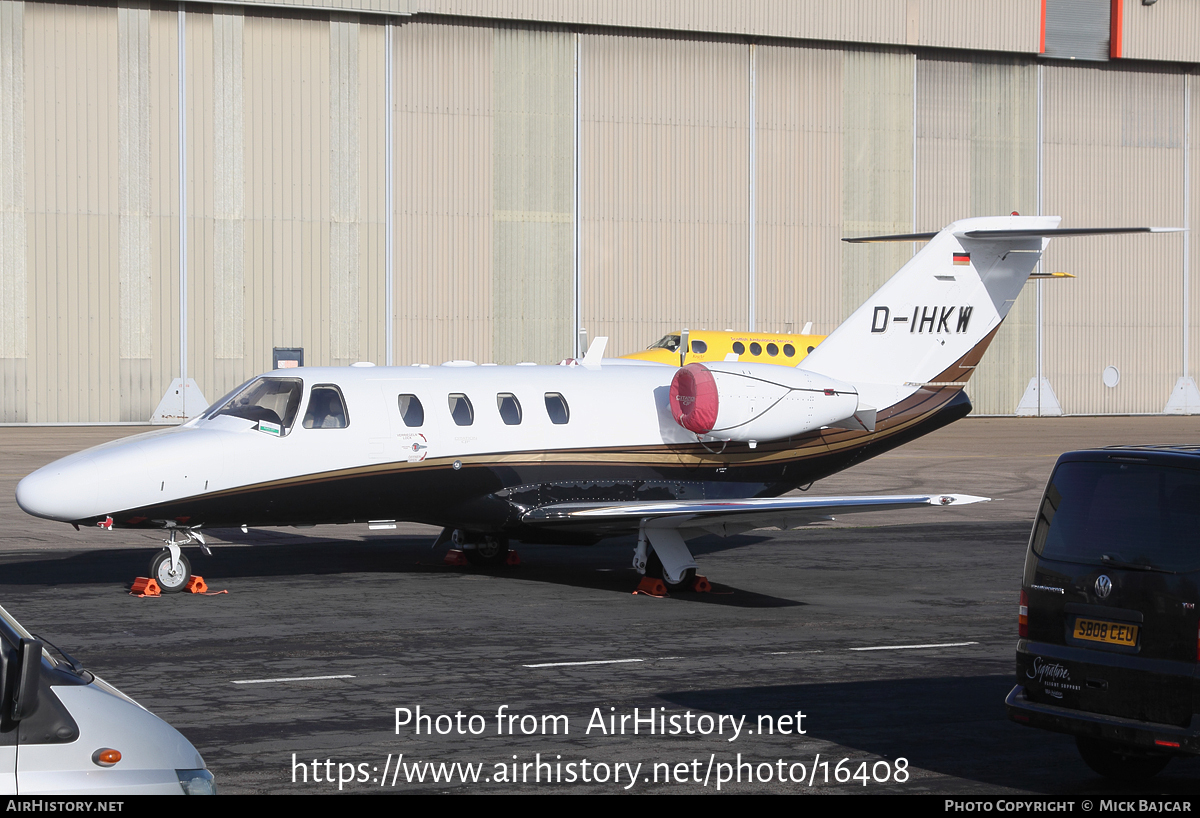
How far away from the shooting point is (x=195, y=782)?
4.73m

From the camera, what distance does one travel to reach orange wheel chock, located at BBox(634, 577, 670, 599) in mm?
14938

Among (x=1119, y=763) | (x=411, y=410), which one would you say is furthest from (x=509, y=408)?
(x=1119, y=763)

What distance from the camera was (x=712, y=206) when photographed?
1718 inches

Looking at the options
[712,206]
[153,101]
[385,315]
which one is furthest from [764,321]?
[153,101]

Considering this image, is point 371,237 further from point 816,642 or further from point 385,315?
point 816,642

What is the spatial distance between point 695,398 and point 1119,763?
8.85 metres

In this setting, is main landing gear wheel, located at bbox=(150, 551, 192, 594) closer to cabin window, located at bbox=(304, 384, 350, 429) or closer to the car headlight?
cabin window, located at bbox=(304, 384, 350, 429)

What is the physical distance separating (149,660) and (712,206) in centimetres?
3463

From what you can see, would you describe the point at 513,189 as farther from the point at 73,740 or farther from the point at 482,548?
the point at 73,740

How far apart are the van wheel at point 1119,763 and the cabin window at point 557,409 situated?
914 cm

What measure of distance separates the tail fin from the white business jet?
27 millimetres

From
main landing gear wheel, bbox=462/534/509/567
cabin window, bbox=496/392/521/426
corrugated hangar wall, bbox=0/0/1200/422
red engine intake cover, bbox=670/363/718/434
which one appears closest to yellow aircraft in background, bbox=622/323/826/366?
corrugated hangar wall, bbox=0/0/1200/422

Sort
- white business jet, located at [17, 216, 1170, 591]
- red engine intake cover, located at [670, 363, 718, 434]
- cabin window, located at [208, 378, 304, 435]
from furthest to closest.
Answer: red engine intake cover, located at [670, 363, 718, 434], cabin window, located at [208, 378, 304, 435], white business jet, located at [17, 216, 1170, 591]

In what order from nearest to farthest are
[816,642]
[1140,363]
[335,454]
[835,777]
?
[835,777], [816,642], [335,454], [1140,363]
